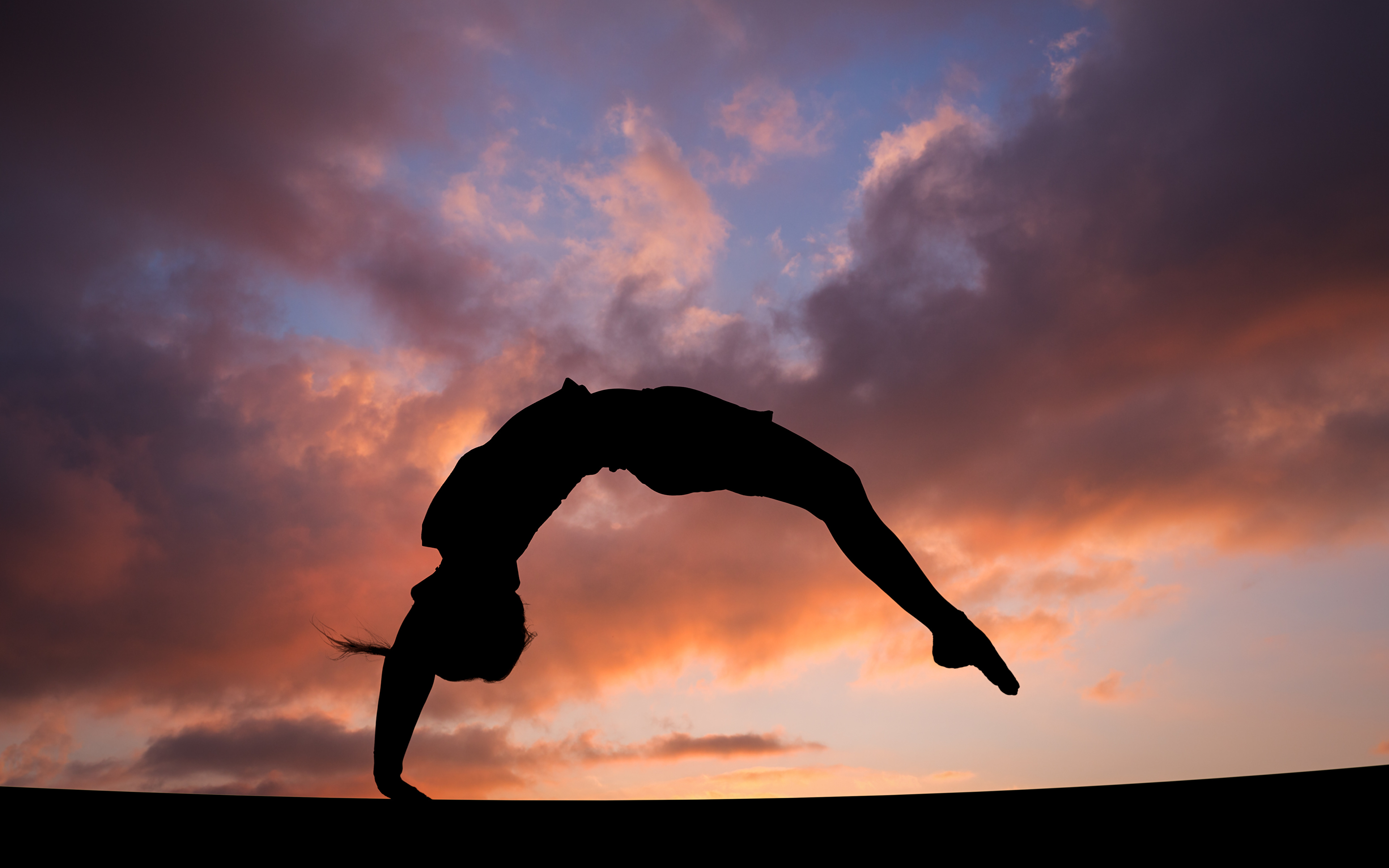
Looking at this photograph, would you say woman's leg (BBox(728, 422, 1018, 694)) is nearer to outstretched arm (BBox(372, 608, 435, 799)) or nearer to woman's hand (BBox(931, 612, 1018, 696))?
woman's hand (BBox(931, 612, 1018, 696))

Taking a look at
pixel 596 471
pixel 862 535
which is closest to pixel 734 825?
pixel 862 535

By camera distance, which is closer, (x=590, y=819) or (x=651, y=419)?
(x=590, y=819)

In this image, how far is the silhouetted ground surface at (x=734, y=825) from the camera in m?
1.28

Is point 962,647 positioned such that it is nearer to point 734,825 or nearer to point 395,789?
point 734,825

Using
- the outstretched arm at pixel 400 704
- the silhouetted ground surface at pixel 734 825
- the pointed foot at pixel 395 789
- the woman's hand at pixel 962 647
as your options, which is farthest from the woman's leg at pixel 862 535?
the pointed foot at pixel 395 789

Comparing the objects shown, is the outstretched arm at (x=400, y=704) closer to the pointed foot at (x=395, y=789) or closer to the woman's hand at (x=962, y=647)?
the pointed foot at (x=395, y=789)

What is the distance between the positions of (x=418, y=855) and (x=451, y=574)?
4.09 feet

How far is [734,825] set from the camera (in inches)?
52.3

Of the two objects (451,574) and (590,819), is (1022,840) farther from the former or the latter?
(451,574)

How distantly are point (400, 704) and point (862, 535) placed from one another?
149 centimetres

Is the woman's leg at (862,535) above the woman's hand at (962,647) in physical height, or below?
above

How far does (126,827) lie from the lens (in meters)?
1.30

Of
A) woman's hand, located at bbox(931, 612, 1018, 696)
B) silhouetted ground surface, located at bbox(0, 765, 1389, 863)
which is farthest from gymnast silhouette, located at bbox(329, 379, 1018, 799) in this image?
silhouetted ground surface, located at bbox(0, 765, 1389, 863)

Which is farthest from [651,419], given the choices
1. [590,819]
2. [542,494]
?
[590,819]
